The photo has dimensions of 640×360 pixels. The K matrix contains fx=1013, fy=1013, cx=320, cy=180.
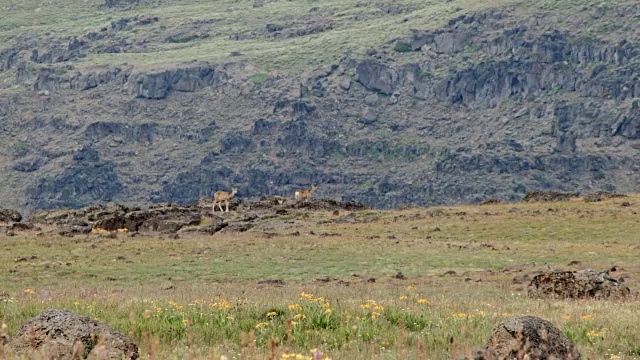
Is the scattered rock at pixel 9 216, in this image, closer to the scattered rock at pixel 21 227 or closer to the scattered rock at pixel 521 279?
the scattered rock at pixel 21 227

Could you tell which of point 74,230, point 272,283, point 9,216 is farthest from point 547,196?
point 272,283

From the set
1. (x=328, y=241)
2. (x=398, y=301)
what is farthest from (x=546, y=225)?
(x=398, y=301)

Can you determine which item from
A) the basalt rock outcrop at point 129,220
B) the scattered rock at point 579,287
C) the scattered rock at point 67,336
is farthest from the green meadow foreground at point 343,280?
the basalt rock outcrop at point 129,220

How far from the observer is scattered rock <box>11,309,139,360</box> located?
46.0 ft

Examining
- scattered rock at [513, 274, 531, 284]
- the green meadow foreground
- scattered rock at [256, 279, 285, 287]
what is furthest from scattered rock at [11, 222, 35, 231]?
scattered rock at [513, 274, 531, 284]

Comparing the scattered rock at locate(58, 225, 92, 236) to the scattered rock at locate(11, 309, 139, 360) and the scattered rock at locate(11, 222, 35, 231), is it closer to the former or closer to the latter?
the scattered rock at locate(11, 222, 35, 231)

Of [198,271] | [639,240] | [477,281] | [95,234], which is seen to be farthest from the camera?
[95,234]

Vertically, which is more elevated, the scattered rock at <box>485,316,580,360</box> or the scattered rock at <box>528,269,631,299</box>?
the scattered rock at <box>485,316,580,360</box>

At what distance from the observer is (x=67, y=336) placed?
46.9 ft

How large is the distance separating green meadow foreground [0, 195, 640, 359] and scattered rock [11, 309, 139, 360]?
1.72ft

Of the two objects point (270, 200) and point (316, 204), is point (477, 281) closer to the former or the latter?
point (316, 204)

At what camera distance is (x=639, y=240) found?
55938 mm

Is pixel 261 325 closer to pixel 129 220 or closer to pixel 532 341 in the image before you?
pixel 532 341

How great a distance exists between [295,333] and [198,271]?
1073 inches
